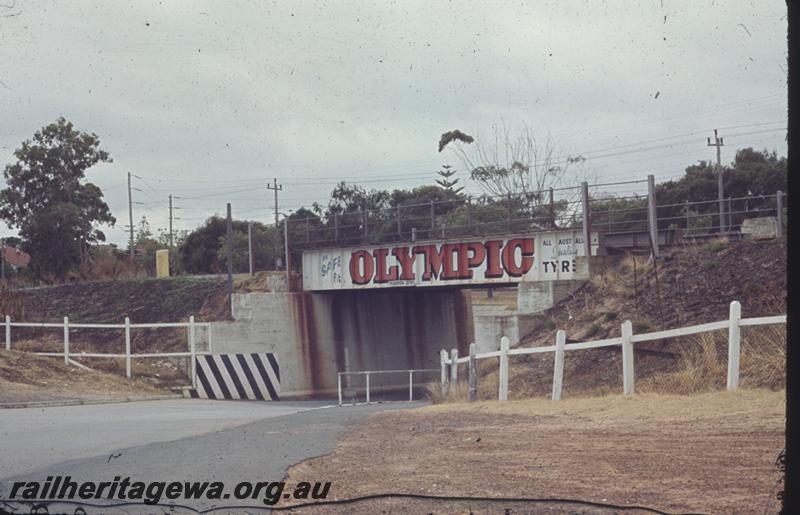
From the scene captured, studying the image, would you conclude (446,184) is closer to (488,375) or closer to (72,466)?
(488,375)

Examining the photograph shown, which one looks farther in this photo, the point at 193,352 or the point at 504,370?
the point at 193,352

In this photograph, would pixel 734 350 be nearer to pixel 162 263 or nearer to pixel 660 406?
pixel 660 406

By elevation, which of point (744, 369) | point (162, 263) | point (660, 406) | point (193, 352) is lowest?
point (193, 352)

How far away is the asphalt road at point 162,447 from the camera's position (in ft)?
32.4

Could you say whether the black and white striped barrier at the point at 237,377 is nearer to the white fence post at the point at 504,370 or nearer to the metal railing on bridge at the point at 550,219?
the metal railing on bridge at the point at 550,219

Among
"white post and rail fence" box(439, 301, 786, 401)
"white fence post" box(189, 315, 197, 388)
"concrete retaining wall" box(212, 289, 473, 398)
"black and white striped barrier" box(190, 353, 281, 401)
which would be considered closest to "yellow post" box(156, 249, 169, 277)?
"concrete retaining wall" box(212, 289, 473, 398)

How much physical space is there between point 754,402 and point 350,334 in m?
30.3

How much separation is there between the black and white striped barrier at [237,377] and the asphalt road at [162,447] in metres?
15.8

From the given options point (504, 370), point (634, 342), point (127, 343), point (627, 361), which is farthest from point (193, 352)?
point (627, 361)

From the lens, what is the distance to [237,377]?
35.9 m

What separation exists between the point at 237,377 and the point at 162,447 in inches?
926

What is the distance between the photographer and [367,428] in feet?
48.8

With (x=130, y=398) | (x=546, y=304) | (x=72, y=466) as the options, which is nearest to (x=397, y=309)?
(x=546, y=304)

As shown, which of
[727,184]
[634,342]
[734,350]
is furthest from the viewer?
[727,184]
